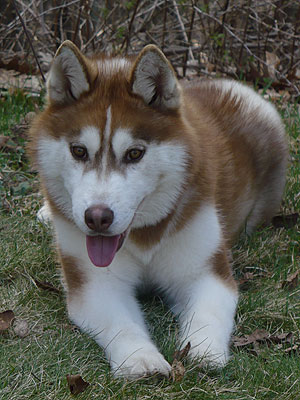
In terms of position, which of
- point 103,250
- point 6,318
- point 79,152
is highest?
point 79,152

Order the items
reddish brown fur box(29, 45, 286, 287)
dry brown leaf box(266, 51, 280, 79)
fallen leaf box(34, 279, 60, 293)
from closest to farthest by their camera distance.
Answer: reddish brown fur box(29, 45, 286, 287) → fallen leaf box(34, 279, 60, 293) → dry brown leaf box(266, 51, 280, 79)

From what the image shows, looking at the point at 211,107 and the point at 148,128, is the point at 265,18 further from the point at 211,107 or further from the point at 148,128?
the point at 148,128

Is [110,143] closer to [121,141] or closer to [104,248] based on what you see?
[121,141]

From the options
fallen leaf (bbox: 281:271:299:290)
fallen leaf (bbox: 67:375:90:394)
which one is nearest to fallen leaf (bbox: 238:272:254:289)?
fallen leaf (bbox: 281:271:299:290)

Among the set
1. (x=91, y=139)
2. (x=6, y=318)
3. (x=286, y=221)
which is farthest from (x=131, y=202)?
(x=286, y=221)

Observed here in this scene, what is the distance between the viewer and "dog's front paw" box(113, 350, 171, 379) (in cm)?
296

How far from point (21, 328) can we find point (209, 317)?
93 cm

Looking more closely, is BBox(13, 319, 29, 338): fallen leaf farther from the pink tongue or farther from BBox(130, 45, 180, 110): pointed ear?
BBox(130, 45, 180, 110): pointed ear

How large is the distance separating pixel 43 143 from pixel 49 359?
1042 millimetres

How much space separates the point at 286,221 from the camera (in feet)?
15.9

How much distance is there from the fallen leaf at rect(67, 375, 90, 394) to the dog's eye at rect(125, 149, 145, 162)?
3.29 ft

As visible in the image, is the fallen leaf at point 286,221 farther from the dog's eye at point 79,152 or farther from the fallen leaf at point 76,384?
the fallen leaf at point 76,384

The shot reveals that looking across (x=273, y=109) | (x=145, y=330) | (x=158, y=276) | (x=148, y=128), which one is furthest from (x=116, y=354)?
(x=273, y=109)

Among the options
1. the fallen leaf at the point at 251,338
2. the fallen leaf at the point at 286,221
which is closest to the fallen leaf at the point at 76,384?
the fallen leaf at the point at 251,338
